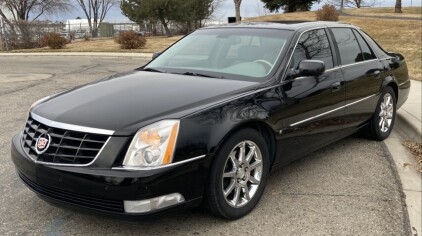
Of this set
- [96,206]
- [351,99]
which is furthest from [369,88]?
[96,206]

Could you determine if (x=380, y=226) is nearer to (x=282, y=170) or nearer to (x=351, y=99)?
(x=282, y=170)

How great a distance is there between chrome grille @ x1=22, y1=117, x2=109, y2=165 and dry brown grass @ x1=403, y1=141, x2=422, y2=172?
12.2ft

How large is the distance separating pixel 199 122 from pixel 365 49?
3303 millimetres

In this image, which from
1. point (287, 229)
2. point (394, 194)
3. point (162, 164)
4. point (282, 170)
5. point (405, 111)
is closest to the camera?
point (162, 164)

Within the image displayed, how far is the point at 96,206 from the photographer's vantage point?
3.03 meters

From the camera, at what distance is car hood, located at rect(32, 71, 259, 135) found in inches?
123

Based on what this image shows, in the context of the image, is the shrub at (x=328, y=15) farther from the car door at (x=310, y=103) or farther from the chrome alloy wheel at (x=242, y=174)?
the chrome alloy wheel at (x=242, y=174)

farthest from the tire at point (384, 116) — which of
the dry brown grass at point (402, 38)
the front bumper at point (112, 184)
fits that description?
the dry brown grass at point (402, 38)

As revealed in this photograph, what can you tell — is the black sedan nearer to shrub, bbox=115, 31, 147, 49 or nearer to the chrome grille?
the chrome grille

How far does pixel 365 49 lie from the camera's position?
5.66 m

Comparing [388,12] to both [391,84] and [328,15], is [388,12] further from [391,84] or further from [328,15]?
[391,84]

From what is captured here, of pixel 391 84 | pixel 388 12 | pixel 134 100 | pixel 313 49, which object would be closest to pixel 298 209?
pixel 134 100

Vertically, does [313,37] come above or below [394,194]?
above

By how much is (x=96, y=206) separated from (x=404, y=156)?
3952 mm
